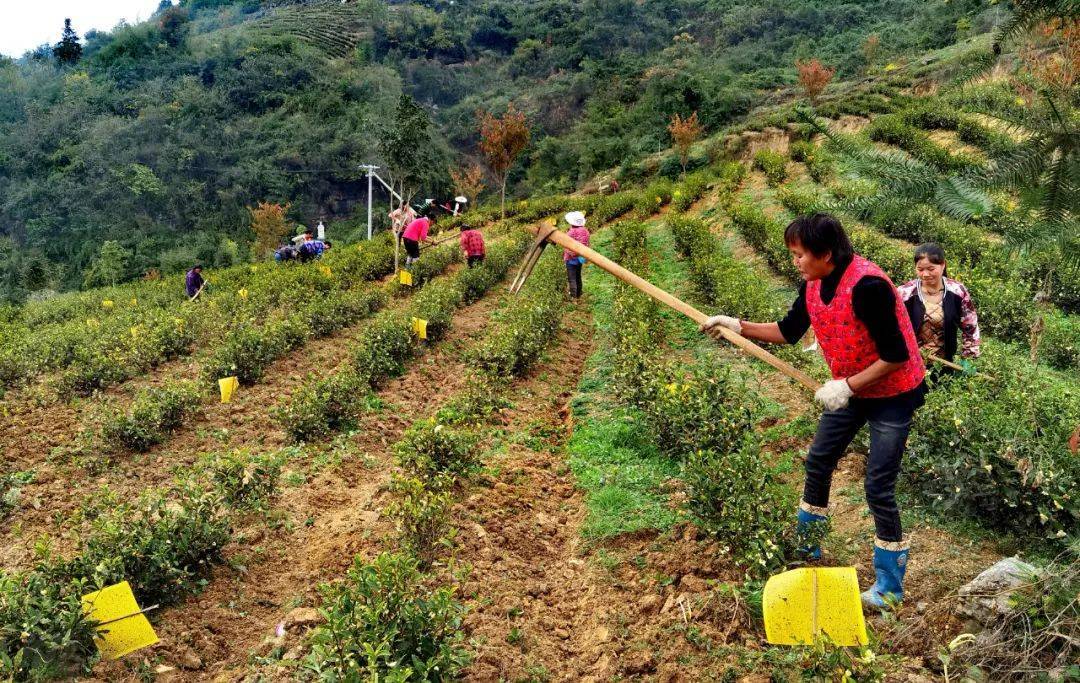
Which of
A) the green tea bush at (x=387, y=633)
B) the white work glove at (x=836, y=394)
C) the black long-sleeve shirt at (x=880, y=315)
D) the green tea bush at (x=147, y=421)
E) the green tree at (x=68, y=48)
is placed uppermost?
the green tree at (x=68, y=48)

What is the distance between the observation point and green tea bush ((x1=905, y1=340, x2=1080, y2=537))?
350 cm

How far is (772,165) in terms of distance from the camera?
60.3ft

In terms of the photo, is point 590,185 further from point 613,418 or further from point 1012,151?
point 1012,151

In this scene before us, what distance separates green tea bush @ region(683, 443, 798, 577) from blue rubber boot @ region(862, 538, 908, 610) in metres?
0.42

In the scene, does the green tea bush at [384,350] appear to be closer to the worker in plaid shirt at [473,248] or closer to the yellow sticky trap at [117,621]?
the yellow sticky trap at [117,621]

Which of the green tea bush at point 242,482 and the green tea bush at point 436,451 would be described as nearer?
the green tea bush at point 242,482

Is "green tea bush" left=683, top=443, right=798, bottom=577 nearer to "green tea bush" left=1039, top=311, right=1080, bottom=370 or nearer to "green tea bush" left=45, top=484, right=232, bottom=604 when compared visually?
"green tea bush" left=45, top=484, right=232, bottom=604

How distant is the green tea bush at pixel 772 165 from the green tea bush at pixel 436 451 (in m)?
14.7

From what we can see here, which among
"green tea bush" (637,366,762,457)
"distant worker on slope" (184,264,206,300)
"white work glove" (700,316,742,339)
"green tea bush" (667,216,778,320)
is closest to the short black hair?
"white work glove" (700,316,742,339)

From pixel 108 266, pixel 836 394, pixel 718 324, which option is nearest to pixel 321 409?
pixel 718 324

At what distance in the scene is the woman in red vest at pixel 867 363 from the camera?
2.79m

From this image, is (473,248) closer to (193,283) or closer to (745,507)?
(193,283)

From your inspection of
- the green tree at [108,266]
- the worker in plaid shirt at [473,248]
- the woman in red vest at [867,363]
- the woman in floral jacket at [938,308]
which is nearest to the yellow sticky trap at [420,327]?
the worker in plaid shirt at [473,248]

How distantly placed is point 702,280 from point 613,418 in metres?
4.74
